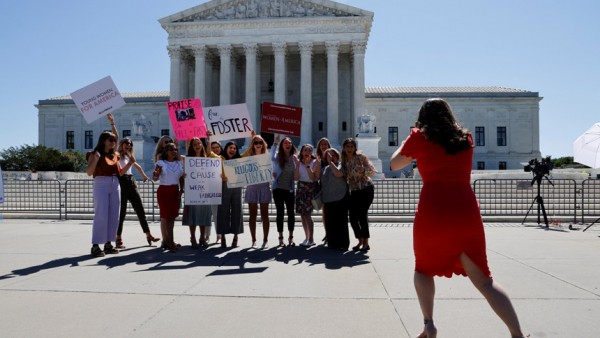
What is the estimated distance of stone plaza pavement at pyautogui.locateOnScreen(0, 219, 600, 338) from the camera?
3.76 m

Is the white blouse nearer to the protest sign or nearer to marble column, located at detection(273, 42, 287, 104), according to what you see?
the protest sign

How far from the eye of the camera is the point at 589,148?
1048 cm

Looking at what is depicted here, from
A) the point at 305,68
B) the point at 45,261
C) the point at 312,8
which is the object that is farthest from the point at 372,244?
the point at 312,8

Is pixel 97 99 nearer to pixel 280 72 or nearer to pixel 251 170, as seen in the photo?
pixel 251 170

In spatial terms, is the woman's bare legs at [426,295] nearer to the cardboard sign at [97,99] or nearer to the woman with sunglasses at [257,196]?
the woman with sunglasses at [257,196]

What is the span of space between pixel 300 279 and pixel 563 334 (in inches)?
118

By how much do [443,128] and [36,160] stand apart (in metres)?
49.0

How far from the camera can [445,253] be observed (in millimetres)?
3137

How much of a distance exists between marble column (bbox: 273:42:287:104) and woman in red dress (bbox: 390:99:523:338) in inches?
1445

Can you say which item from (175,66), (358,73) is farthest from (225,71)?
(358,73)

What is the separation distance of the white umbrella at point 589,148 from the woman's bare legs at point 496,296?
355 inches

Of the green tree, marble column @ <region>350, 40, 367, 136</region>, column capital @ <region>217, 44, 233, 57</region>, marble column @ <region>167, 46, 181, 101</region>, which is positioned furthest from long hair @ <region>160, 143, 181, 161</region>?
the green tree

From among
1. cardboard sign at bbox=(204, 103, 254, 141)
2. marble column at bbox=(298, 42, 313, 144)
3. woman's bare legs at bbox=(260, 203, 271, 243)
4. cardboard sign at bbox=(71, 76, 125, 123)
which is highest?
marble column at bbox=(298, 42, 313, 144)

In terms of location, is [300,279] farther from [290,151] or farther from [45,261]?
[45,261]
